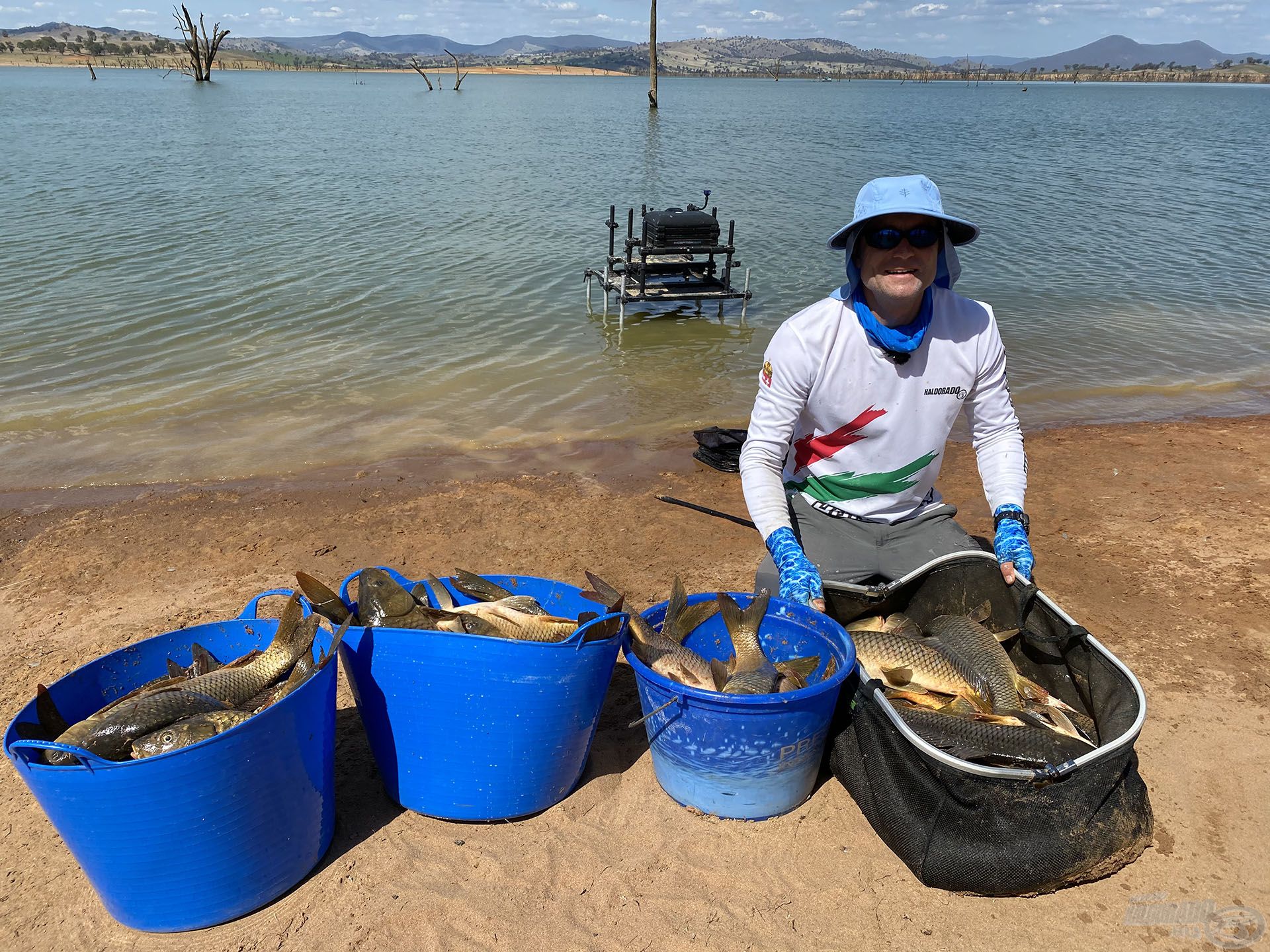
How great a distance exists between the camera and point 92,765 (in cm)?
220

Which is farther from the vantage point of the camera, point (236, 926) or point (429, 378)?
point (429, 378)

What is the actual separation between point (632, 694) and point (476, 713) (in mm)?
1261

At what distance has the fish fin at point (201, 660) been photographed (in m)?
2.96

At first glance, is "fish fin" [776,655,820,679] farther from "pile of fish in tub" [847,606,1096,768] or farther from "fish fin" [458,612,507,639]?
"fish fin" [458,612,507,639]

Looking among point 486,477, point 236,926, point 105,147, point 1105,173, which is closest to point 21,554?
point 486,477

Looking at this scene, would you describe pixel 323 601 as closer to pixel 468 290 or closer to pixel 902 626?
pixel 902 626

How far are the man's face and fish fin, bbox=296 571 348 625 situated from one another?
2.29 meters

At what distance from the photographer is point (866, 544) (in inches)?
147

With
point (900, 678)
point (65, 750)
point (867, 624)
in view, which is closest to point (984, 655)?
point (900, 678)

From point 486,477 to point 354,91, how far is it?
86.6 meters

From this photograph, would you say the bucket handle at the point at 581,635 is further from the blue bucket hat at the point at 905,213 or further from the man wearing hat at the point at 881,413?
the blue bucket hat at the point at 905,213

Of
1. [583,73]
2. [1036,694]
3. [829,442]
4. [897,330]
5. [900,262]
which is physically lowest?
[1036,694]

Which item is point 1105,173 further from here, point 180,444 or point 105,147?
point 105,147

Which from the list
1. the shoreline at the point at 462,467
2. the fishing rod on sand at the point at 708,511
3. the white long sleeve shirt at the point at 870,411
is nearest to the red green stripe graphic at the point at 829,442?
the white long sleeve shirt at the point at 870,411
